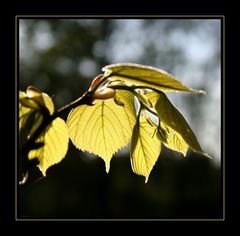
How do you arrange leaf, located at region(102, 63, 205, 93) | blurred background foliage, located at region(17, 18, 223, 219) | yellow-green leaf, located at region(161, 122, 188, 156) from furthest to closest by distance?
blurred background foliage, located at region(17, 18, 223, 219) < yellow-green leaf, located at region(161, 122, 188, 156) < leaf, located at region(102, 63, 205, 93)

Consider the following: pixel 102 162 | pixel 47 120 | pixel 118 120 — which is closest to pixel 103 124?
pixel 118 120

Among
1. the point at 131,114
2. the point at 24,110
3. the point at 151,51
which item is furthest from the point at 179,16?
the point at 151,51

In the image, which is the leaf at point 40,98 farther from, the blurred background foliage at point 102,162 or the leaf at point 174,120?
the blurred background foliage at point 102,162

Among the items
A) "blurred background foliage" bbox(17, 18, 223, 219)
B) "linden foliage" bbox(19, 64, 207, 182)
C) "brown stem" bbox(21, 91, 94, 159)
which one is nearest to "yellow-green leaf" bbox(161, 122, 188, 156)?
"linden foliage" bbox(19, 64, 207, 182)

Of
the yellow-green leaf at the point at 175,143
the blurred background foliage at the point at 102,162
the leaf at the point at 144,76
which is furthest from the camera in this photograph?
the blurred background foliage at the point at 102,162

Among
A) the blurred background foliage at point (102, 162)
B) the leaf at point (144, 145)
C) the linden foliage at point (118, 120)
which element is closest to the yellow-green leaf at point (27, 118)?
the linden foliage at point (118, 120)

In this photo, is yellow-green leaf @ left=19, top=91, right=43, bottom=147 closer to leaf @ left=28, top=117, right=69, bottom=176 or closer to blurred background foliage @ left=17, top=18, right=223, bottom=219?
leaf @ left=28, top=117, right=69, bottom=176
